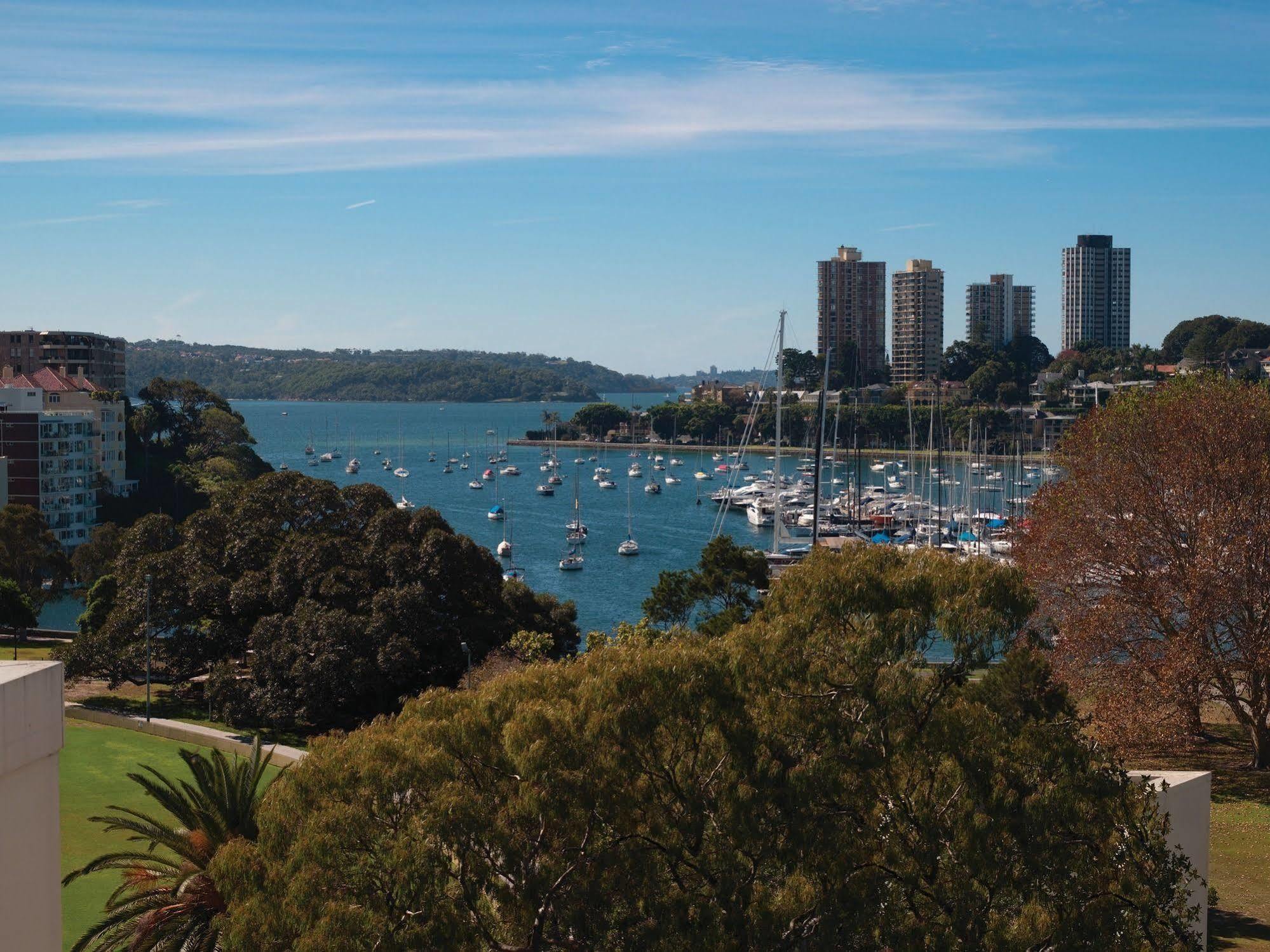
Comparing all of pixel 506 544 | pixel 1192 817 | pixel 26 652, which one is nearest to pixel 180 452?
pixel 506 544

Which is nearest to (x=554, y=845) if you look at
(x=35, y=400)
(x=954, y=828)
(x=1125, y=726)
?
(x=954, y=828)

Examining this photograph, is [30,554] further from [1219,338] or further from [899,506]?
[1219,338]

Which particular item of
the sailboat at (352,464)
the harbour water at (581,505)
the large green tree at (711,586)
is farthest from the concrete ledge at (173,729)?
the sailboat at (352,464)

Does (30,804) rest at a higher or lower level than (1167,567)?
higher

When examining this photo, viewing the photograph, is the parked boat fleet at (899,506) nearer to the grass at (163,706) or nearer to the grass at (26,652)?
the grass at (26,652)

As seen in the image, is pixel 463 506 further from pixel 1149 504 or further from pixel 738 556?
pixel 1149 504

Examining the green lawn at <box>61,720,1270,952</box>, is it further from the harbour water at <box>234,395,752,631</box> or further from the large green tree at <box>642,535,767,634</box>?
the harbour water at <box>234,395,752,631</box>

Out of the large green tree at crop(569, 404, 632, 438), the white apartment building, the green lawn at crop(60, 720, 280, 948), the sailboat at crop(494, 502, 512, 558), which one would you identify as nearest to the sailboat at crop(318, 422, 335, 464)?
the large green tree at crop(569, 404, 632, 438)
